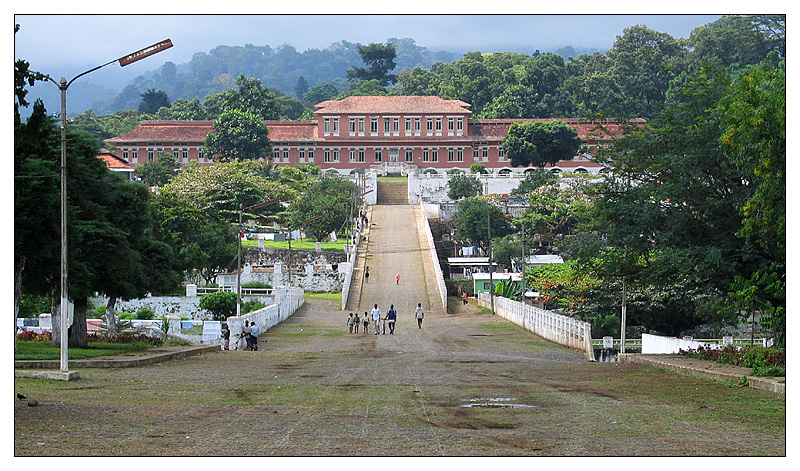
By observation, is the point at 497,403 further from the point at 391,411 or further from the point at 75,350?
the point at 75,350

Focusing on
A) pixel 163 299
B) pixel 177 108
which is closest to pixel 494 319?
pixel 163 299

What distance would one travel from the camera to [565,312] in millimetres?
42656

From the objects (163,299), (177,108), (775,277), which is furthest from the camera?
(177,108)

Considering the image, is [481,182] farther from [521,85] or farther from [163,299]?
[163,299]

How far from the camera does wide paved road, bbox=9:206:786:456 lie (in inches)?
391

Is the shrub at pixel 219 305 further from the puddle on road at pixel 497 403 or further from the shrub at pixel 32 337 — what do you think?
the puddle on road at pixel 497 403

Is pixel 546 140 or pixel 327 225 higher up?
pixel 546 140

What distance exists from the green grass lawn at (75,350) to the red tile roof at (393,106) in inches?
2908

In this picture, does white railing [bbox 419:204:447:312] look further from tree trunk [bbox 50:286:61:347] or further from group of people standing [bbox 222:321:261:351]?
tree trunk [bbox 50:286:61:347]

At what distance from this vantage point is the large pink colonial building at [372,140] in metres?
98.2

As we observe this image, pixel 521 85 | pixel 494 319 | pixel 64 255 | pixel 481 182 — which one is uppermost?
pixel 521 85

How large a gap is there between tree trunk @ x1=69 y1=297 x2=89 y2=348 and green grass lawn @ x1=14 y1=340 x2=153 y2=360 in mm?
316

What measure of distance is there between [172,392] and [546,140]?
3120 inches

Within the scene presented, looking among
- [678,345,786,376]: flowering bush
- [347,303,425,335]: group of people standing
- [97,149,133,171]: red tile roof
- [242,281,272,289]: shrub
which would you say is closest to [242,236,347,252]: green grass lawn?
[242,281,272,289]: shrub
